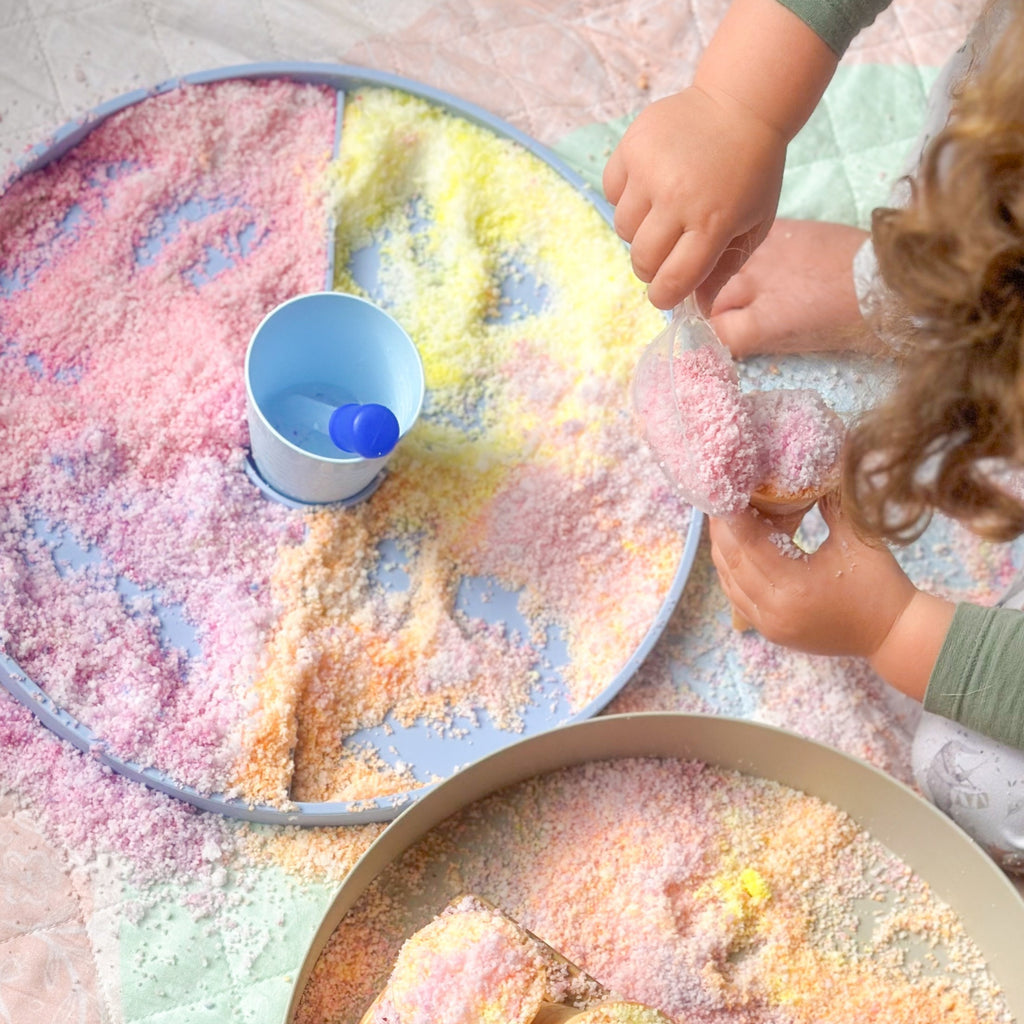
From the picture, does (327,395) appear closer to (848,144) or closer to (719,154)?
(719,154)

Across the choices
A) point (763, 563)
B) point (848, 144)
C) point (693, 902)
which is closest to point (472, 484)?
point (763, 563)

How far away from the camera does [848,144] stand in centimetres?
113

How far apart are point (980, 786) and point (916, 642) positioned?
13cm

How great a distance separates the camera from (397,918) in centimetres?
80

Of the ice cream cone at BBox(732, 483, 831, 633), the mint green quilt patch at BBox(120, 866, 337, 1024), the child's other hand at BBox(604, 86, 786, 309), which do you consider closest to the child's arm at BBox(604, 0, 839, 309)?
the child's other hand at BBox(604, 86, 786, 309)

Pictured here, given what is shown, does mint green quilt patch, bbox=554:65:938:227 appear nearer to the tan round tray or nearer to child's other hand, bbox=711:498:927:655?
child's other hand, bbox=711:498:927:655

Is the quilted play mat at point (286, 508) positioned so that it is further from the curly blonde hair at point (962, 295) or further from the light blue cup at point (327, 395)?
the curly blonde hair at point (962, 295)

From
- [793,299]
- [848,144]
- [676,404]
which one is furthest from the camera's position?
[848,144]

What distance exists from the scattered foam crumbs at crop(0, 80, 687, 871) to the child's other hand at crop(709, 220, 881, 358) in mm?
81

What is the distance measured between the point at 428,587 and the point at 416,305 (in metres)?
0.24

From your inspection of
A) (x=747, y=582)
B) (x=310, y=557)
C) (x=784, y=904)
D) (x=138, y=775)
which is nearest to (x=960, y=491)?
(x=747, y=582)

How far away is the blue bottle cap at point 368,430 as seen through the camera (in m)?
0.79

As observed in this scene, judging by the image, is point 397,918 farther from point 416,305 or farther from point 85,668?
point 416,305

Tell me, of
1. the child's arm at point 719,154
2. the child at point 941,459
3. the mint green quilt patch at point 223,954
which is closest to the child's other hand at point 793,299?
the child at point 941,459
